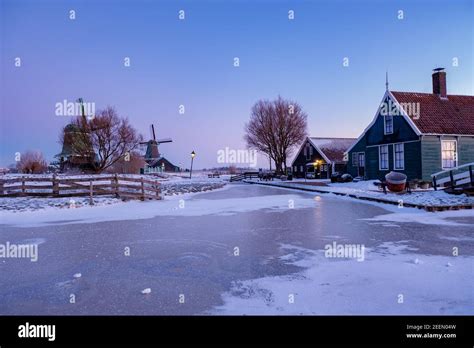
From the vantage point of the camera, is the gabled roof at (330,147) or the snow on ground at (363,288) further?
the gabled roof at (330,147)

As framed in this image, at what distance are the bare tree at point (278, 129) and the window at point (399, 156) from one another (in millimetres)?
32103

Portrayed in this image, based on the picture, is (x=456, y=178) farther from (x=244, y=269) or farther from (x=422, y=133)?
(x=244, y=269)

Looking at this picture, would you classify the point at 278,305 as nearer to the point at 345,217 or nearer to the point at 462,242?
the point at 462,242

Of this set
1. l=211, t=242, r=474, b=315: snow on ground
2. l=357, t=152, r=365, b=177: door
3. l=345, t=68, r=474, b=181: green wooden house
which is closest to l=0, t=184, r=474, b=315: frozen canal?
l=211, t=242, r=474, b=315: snow on ground

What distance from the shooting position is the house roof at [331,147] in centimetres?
4751

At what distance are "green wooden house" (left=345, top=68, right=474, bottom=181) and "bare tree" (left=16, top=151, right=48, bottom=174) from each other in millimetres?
53278

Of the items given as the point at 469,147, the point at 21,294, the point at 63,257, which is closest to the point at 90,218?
the point at 63,257

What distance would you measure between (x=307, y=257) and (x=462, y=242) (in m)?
3.87

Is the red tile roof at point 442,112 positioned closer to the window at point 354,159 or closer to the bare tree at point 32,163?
the window at point 354,159

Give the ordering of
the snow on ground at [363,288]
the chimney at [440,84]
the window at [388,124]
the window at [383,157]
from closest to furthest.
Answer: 1. the snow on ground at [363,288]
2. the window at [388,124]
3. the chimney at [440,84]
4. the window at [383,157]

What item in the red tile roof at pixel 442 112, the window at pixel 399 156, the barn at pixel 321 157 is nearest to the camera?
the red tile roof at pixel 442 112

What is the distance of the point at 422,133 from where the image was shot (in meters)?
24.7

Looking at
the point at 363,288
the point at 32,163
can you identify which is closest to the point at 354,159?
the point at 363,288

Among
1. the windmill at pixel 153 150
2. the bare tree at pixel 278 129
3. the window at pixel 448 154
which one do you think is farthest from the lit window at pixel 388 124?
Result: the windmill at pixel 153 150
